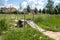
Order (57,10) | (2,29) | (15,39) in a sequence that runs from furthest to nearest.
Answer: (57,10), (2,29), (15,39)

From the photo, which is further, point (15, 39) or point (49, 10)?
point (49, 10)

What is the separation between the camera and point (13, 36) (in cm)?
853

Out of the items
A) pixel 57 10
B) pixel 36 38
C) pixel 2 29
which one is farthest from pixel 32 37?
pixel 57 10

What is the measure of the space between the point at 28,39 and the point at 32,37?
0.37 metres

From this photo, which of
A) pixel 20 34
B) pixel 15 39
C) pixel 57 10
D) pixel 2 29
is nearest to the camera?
pixel 15 39

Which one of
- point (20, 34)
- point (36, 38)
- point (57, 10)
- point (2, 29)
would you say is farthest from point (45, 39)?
point (57, 10)

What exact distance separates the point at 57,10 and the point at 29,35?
3206cm

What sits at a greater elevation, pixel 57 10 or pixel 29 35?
pixel 29 35

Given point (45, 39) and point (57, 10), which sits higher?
point (45, 39)

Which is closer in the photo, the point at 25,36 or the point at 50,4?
the point at 25,36

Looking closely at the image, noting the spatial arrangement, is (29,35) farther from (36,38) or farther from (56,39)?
(56,39)

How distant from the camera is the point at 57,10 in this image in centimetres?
4031

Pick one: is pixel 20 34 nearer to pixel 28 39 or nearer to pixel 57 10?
pixel 28 39

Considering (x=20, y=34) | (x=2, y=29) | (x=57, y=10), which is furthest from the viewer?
(x=57, y=10)
